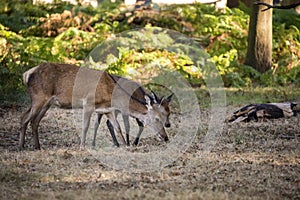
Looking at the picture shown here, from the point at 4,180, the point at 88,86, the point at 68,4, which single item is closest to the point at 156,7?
the point at 68,4

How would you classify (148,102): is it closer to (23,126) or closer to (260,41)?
(23,126)

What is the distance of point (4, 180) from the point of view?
7.14 metres

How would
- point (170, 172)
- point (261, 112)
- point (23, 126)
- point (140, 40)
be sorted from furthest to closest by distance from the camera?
point (140, 40)
point (261, 112)
point (23, 126)
point (170, 172)

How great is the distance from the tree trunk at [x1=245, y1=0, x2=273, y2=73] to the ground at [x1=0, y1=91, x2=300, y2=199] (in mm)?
6235

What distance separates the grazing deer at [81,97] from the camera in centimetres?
968

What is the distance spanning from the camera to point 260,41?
54.3 feet

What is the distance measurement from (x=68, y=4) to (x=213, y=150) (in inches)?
478

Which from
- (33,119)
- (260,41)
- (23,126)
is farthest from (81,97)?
(260,41)

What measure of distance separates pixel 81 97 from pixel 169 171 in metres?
2.84

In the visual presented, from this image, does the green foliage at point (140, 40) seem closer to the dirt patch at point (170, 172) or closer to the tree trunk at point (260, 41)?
the tree trunk at point (260, 41)

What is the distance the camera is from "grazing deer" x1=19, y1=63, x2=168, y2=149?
31.8ft

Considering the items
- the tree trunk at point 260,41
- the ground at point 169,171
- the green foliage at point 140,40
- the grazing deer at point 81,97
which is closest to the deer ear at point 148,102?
the grazing deer at point 81,97

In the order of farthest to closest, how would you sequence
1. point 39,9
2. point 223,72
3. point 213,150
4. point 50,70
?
point 39,9, point 223,72, point 50,70, point 213,150

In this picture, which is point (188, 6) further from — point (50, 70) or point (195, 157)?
point (195, 157)
